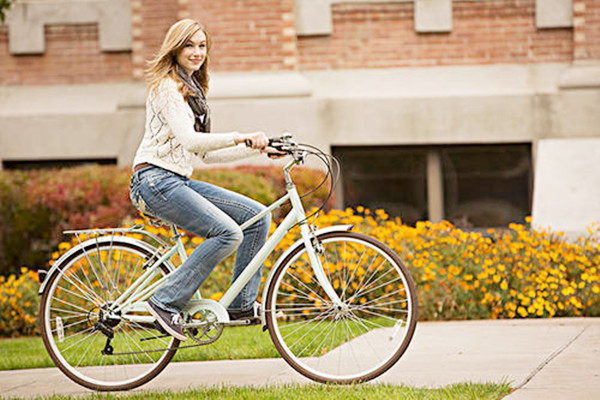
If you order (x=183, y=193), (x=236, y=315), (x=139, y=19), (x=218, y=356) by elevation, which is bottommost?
(x=218, y=356)

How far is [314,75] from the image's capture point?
11820 mm

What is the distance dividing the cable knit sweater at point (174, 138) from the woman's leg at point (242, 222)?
0.18 m

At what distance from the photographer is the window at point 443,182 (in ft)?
38.7

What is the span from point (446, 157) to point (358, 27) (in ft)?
6.03

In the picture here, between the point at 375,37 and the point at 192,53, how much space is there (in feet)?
22.4

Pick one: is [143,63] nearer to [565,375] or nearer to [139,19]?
[139,19]

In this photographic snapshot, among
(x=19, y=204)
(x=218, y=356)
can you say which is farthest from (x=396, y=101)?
(x=218, y=356)

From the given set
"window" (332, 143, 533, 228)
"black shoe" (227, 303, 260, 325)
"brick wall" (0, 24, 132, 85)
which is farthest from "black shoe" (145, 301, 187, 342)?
"brick wall" (0, 24, 132, 85)

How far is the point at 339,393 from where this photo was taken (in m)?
4.83

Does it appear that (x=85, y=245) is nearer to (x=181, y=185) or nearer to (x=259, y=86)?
(x=181, y=185)

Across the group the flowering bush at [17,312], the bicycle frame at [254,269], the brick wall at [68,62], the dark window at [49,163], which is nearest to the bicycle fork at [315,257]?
the bicycle frame at [254,269]

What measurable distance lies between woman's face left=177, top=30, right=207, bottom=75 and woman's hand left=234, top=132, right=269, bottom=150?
1.84ft

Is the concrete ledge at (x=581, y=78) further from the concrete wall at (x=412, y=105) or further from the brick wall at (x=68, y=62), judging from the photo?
the brick wall at (x=68, y=62)

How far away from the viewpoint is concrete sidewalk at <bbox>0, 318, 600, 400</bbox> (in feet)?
16.6
